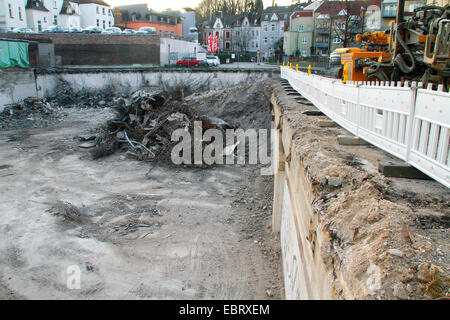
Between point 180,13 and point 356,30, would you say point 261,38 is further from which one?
point 356,30

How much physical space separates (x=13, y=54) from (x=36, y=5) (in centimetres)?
3224

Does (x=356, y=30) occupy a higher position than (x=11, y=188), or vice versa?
(x=356, y=30)

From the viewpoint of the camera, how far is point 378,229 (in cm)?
229

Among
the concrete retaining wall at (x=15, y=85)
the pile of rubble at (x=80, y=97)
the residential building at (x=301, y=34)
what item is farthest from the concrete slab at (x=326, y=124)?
the residential building at (x=301, y=34)

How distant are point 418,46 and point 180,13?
265 feet

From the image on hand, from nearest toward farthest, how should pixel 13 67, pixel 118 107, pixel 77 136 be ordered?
pixel 118 107 < pixel 77 136 < pixel 13 67

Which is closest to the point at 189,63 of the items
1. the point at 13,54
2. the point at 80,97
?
the point at 80,97

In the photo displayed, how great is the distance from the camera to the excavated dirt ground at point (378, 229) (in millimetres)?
1829

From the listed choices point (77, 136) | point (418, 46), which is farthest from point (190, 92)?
point (418, 46)

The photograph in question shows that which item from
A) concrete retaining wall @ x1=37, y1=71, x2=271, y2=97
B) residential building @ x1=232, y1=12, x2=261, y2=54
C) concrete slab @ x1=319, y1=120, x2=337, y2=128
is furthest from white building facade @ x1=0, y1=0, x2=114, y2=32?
concrete slab @ x1=319, y1=120, x2=337, y2=128

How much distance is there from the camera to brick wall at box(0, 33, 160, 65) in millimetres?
41688

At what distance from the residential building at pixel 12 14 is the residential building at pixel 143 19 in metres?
22.1

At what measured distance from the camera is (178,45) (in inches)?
1950
